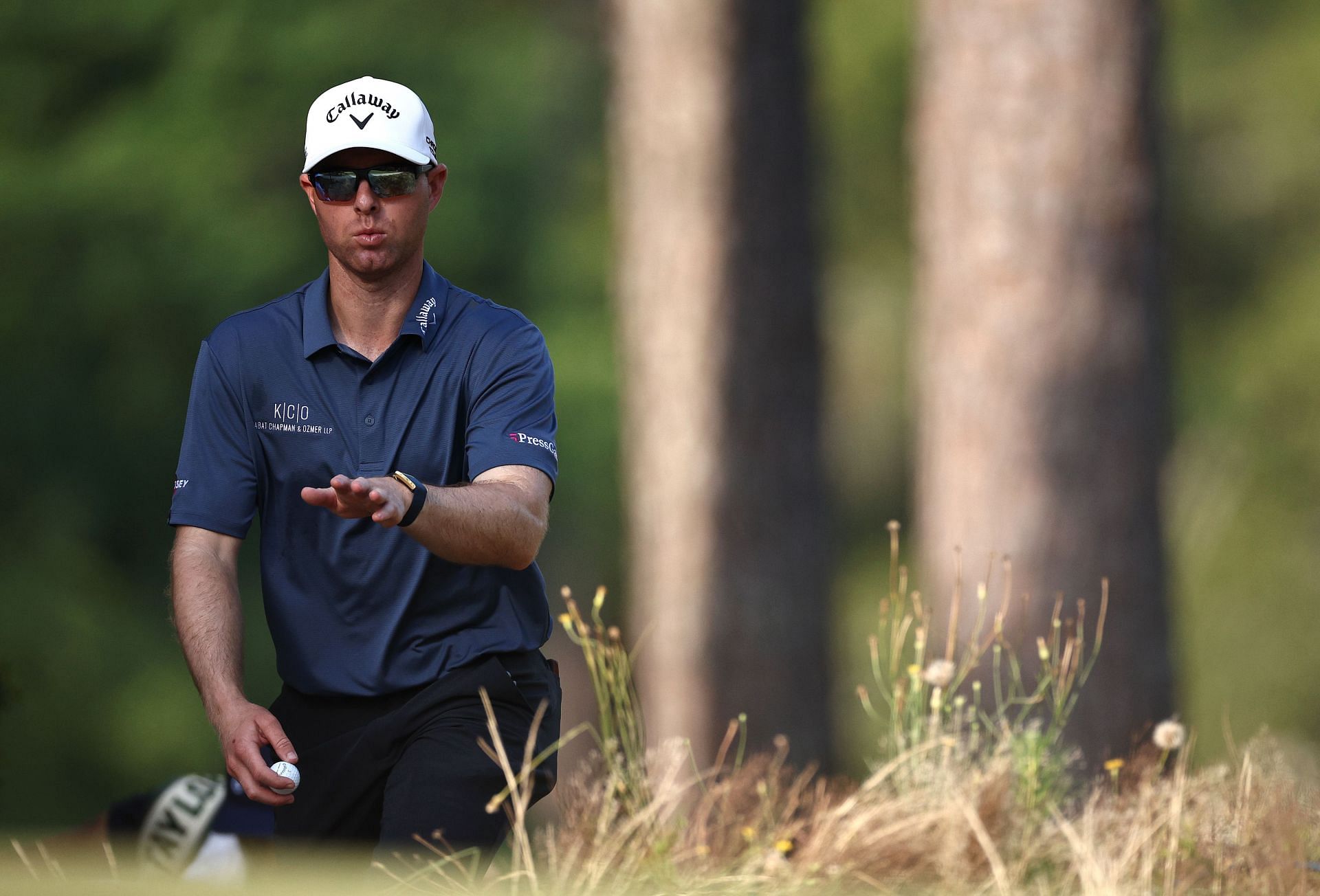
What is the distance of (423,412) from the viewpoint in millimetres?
4137

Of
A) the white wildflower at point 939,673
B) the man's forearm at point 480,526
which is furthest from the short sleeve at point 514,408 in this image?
the white wildflower at point 939,673

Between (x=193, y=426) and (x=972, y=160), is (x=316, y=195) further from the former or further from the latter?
(x=972, y=160)

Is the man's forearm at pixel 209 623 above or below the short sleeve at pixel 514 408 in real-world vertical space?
below

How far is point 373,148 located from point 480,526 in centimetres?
92

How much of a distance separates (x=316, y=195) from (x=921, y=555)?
482cm

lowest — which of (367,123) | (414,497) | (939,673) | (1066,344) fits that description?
(939,673)

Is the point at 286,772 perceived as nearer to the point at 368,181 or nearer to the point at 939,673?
the point at 368,181

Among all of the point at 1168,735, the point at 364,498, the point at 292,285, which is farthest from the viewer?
the point at 292,285

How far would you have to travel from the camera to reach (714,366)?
1057cm

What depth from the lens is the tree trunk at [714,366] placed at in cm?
1046

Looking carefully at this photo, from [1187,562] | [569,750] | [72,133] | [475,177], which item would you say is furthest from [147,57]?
[1187,562]

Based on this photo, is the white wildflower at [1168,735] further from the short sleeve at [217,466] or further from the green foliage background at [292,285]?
the green foliage background at [292,285]

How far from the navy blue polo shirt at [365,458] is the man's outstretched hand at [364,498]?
452mm

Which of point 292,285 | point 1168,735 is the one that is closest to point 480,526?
point 1168,735
